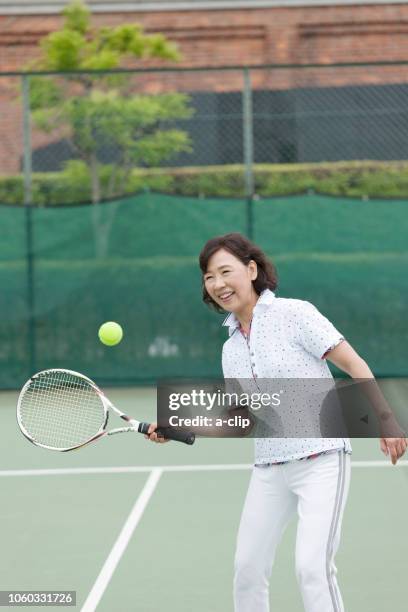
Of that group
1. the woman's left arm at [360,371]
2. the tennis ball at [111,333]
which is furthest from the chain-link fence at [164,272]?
the woman's left arm at [360,371]

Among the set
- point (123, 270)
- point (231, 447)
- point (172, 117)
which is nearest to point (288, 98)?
point (172, 117)

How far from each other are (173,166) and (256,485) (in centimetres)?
1332

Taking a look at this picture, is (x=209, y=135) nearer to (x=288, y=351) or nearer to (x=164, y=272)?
(x=164, y=272)

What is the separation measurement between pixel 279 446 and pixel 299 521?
0.24 m

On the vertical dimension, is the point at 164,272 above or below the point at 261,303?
below

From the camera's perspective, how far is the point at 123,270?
35.1ft

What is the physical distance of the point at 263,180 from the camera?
643 inches

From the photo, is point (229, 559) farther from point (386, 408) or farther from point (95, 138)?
point (95, 138)

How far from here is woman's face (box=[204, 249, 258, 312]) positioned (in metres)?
3.83

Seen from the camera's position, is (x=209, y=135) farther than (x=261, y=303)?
Yes

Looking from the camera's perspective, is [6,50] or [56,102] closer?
[56,102]

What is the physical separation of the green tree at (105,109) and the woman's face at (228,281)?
372 inches

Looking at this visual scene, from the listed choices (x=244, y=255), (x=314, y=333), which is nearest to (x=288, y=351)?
(x=314, y=333)

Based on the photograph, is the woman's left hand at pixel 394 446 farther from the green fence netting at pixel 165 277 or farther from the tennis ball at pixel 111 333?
the green fence netting at pixel 165 277
